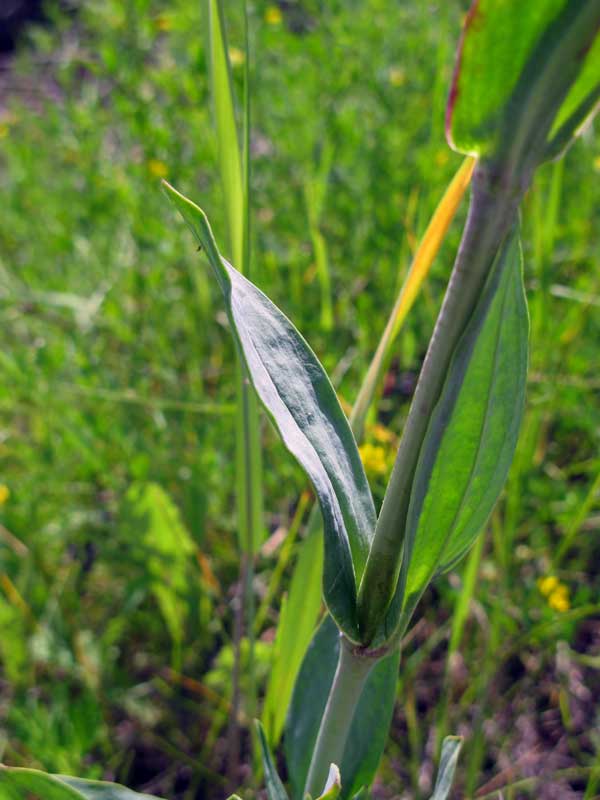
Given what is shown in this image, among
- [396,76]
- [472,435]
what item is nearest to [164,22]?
[396,76]

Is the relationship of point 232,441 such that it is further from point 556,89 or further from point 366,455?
point 556,89

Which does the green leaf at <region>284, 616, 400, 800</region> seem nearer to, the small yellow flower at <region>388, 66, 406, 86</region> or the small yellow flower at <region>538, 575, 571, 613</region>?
the small yellow flower at <region>538, 575, 571, 613</region>

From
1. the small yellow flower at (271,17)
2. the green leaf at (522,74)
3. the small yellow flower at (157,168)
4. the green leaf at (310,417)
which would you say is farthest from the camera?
the small yellow flower at (271,17)

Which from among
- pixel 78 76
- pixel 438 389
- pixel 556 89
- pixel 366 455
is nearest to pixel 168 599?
pixel 366 455

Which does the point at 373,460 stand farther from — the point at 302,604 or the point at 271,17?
the point at 271,17

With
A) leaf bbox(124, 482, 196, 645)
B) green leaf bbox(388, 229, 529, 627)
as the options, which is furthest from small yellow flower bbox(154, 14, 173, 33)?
green leaf bbox(388, 229, 529, 627)

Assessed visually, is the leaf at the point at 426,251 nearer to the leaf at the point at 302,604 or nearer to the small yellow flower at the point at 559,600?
the leaf at the point at 302,604

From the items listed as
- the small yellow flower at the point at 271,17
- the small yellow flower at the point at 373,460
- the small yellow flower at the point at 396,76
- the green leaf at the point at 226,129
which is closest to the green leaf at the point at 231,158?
the green leaf at the point at 226,129
